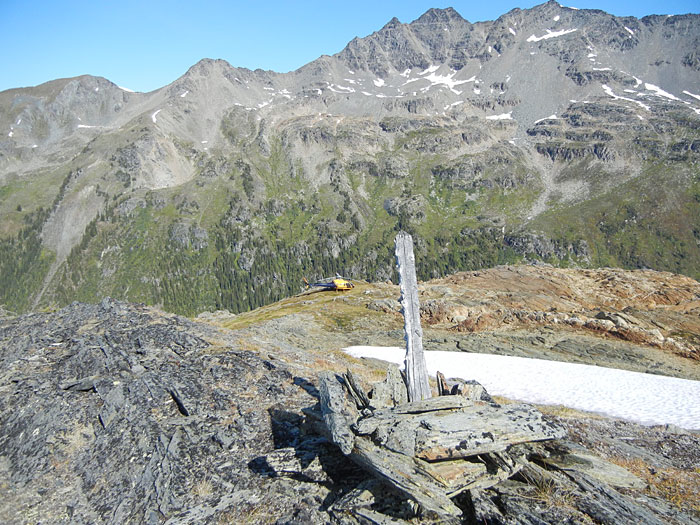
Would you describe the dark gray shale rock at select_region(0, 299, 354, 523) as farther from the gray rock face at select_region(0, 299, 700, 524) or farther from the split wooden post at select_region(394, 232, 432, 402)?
the split wooden post at select_region(394, 232, 432, 402)

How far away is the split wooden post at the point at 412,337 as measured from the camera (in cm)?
1404

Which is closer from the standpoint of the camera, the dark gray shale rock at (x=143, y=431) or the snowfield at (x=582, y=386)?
the dark gray shale rock at (x=143, y=431)

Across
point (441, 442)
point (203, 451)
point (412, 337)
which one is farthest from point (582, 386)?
point (203, 451)

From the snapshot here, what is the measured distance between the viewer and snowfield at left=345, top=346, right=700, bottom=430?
70.1 feet

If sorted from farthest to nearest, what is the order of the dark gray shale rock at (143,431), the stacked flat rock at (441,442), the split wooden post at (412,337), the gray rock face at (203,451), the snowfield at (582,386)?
1. the snowfield at (582,386)
2. the split wooden post at (412,337)
3. the dark gray shale rock at (143,431)
4. the gray rock face at (203,451)
5. the stacked flat rock at (441,442)

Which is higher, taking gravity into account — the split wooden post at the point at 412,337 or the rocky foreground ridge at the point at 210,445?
the split wooden post at the point at 412,337

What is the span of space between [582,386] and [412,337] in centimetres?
1793

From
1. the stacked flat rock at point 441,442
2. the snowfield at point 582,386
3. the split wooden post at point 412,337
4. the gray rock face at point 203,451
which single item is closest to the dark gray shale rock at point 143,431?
the gray rock face at point 203,451

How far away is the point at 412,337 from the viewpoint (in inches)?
558

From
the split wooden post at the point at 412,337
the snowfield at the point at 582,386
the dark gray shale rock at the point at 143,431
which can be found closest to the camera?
the dark gray shale rock at the point at 143,431

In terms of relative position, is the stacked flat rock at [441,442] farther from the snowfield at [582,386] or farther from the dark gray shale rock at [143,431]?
the snowfield at [582,386]

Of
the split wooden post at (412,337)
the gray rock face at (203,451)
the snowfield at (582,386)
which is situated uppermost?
the split wooden post at (412,337)

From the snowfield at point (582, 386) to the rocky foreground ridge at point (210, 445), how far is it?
284 centimetres

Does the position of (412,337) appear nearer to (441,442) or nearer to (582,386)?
(441,442)
